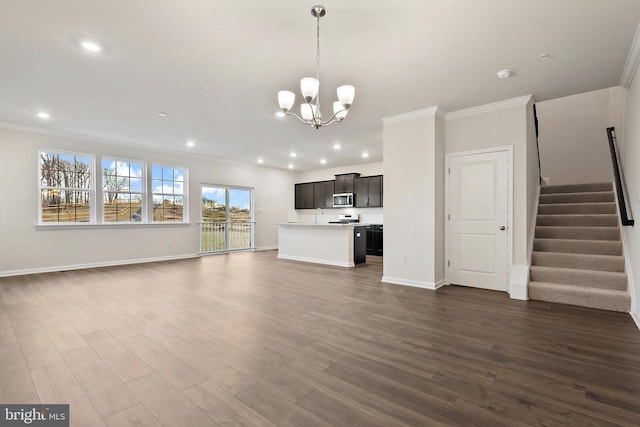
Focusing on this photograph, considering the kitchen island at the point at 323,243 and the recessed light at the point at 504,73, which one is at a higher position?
the recessed light at the point at 504,73

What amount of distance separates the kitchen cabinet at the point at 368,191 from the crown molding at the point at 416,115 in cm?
392

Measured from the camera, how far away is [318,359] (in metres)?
2.33

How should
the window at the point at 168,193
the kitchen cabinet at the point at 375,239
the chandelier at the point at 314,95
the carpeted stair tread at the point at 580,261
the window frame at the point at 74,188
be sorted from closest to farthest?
the chandelier at the point at 314,95
the carpeted stair tread at the point at 580,261
the window frame at the point at 74,188
the window at the point at 168,193
the kitchen cabinet at the point at 375,239

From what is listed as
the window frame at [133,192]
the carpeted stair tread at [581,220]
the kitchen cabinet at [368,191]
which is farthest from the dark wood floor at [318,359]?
the kitchen cabinet at [368,191]

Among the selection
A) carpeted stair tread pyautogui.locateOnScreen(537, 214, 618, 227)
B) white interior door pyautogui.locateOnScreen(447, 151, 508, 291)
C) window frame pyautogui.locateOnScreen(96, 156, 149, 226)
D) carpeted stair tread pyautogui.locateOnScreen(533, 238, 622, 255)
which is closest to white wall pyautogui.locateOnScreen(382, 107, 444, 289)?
white interior door pyautogui.locateOnScreen(447, 151, 508, 291)

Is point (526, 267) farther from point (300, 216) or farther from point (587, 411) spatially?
point (300, 216)

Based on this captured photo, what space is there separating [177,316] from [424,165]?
12.9 feet

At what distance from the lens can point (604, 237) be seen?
4.38m

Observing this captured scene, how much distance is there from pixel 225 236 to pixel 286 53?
6.86m

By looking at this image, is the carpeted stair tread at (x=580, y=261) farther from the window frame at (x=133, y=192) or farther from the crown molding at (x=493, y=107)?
the window frame at (x=133, y=192)

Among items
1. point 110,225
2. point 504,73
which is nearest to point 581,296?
point 504,73

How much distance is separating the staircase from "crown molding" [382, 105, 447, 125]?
2.48 meters

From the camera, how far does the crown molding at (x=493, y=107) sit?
4.01 metres

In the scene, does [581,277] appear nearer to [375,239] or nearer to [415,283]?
[415,283]
